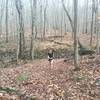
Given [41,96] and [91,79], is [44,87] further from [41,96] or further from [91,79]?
[91,79]

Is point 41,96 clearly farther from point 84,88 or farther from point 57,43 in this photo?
point 57,43

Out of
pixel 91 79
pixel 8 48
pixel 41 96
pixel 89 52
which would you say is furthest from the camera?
pixel 8 48

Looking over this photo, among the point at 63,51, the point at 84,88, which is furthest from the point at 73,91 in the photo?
the point at 63,51

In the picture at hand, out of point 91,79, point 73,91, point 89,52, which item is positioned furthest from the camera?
point 89,52

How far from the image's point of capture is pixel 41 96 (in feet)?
35.4

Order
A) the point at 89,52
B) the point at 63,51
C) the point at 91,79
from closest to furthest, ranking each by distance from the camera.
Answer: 1. the point at 91,79
2. the point at 89,52
3. the point at 63,51

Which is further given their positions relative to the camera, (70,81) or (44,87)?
(70,81)

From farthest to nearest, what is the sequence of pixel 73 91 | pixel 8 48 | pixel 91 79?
1. pixel 8 48
2. pixel 91 79
3. pixel 73 91

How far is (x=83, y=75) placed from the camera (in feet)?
45.0

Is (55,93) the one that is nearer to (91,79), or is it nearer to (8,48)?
(91,79)

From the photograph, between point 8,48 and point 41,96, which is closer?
point 41,96

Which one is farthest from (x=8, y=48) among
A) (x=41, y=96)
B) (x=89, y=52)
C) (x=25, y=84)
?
(x=41, y=96)

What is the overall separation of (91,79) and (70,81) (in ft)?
3.32

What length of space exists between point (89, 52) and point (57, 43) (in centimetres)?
1241
